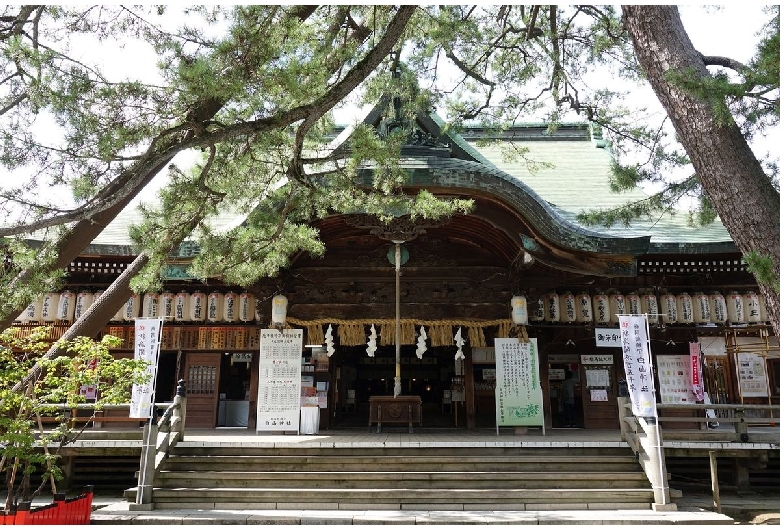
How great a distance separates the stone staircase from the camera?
7.97 metres

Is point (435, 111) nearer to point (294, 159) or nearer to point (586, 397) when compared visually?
point (294, 159)

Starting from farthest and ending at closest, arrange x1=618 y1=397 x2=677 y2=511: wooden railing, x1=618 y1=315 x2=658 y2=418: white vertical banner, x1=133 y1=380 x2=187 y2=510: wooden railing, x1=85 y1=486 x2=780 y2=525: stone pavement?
x1=618 y1=315 x2=658 y2=418: white vertical banner < x1=133 y1=380 x2=187 y2=510: wooden railing < x1=618 y1=397 x2=677 y2=511: wooden railing < x1=85 y1=486 x2=780 y2=525: stone pavement

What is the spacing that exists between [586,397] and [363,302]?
5.61 metres

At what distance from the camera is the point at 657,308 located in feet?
40.0

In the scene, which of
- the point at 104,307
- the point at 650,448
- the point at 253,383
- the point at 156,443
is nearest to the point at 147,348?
the point at 156,443

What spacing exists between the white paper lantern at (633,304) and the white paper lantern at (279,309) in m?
7.35

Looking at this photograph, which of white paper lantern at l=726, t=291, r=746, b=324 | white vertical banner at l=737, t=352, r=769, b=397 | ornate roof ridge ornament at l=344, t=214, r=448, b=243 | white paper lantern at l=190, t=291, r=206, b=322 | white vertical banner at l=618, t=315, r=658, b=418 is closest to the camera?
white vertical banner at l=618, t=315, r=658, b=418

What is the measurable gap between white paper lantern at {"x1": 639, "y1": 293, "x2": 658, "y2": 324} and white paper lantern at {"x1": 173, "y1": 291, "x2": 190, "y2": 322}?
32.3 feet

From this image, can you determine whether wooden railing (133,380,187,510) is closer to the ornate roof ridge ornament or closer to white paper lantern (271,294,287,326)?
white paper lantern (271,294,287,326)

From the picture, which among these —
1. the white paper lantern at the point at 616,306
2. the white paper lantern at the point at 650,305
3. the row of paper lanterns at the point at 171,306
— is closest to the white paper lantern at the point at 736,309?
the white paper lantern at the point at 650,305

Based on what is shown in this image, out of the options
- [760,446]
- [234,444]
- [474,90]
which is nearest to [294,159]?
[234,444]

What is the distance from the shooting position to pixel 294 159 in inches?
283

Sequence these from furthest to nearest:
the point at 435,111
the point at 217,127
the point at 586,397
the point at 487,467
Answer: the point at 586,397 → the point at 435,111 → the point at 487,467 → the point at 217,127

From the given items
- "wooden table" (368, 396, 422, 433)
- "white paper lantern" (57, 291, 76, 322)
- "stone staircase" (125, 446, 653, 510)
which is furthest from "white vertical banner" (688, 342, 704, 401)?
"white paper lantern" (57, 291, 76, 322)
